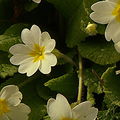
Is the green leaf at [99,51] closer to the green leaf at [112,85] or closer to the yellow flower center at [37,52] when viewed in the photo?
the green leaf at [112,85]

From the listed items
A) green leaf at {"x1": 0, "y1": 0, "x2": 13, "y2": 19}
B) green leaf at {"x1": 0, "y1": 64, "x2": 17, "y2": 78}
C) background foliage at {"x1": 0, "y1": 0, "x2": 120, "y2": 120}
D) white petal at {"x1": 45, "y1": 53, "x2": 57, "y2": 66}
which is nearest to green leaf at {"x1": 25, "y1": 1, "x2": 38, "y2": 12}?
background foliage at {"x1": 0, "y1": 0, "x2": 120, "y2": 120}

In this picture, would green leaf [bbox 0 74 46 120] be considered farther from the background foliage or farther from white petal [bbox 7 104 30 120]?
white petal [bbox 7 104 30 120]

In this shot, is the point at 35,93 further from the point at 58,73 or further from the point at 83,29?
the point at 83,29

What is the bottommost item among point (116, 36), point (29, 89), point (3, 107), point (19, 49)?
point (29, 89)

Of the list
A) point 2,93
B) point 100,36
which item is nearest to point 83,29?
point 100,36

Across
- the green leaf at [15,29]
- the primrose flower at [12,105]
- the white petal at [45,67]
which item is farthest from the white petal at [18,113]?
the green leaf at [15,29]

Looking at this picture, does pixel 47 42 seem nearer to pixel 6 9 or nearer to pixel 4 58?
pixel 4 58

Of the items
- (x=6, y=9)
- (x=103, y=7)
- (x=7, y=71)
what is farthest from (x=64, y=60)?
(x=6, y=9)
